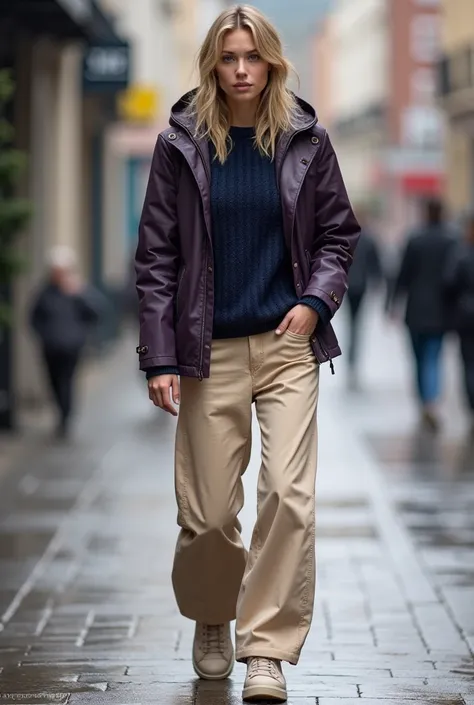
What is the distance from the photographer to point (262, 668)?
536cm

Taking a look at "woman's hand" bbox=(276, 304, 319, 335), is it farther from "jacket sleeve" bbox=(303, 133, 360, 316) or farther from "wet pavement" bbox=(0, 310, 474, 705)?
"wet pavement" bbox=(0, 310, 474, 705)

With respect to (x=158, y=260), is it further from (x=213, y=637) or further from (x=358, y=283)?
(x=358, y=283)

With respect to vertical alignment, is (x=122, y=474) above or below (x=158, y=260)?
below

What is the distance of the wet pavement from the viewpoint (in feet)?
18.9

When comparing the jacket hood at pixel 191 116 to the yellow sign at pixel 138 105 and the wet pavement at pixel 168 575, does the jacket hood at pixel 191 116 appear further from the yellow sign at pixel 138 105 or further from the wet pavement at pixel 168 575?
the yellow sign at pixel 138 105

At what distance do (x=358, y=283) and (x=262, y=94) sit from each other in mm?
14151

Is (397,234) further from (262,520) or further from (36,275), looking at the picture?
(262,520)

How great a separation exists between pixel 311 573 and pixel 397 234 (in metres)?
75.5

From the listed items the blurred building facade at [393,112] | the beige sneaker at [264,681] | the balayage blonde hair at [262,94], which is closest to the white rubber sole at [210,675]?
the beige sneaker at [264,681]

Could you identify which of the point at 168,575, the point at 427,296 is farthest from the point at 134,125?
the point at 168,575

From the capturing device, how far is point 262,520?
5430 millimetres

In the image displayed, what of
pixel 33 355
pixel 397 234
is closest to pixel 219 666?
pixel 33 355

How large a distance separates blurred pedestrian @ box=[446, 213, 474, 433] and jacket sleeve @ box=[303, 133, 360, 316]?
335 inches

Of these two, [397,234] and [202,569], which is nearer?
[202,569]
